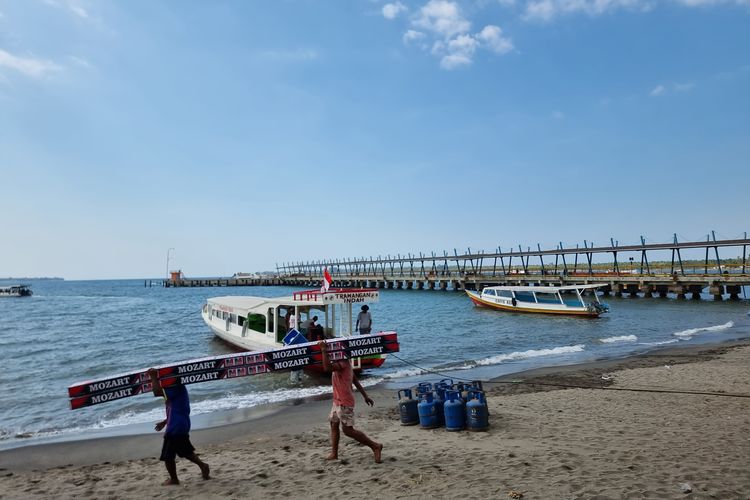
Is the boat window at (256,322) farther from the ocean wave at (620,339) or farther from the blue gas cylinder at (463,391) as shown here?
the ocean wave at (620,339)

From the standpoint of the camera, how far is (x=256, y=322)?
19922 mm

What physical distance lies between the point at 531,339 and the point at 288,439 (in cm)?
1866

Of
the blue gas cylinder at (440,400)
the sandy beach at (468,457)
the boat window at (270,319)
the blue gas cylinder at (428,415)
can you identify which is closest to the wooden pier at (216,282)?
the boat window at (270,319)

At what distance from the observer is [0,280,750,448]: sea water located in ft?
40.5

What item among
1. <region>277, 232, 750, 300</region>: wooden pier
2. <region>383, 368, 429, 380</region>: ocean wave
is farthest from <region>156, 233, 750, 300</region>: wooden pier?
<region>383, 368, 429, 380</region>: ocean wave

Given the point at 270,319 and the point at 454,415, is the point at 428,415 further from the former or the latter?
the point at 270,319

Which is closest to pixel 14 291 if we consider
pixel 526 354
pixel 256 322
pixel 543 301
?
pixel 256 322

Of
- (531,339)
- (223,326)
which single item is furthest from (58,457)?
(531,339)

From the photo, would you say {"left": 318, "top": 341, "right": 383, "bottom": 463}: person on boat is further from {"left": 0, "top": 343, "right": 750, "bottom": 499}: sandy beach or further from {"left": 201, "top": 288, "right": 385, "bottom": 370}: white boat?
{"left": 201, "top": 288, "right": 385, "bottom": 370}: white boat

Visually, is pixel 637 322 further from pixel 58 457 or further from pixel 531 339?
pixel 58 457

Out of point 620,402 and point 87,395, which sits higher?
point 87,395

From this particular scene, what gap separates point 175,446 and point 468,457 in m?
3.92

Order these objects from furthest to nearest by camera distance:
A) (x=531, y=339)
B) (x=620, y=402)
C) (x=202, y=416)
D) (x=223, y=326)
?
(x=531, y=339) < (x=223, y=326) < (x=202, y=416) < (x=620, y=402)

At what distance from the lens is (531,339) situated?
81.1ft
